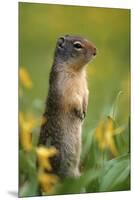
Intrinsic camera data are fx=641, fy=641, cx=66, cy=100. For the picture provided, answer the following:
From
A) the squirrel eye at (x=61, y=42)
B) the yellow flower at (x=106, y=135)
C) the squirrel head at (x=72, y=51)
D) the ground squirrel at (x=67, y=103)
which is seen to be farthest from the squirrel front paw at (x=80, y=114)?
the squirrel eye at (x=61, y=42)

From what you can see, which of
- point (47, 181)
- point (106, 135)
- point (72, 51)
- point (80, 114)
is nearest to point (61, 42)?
point (72, 51)

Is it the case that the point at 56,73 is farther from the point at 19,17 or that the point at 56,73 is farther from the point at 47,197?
the point at 47,197

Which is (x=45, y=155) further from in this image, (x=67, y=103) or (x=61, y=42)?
(x=61, y=42)

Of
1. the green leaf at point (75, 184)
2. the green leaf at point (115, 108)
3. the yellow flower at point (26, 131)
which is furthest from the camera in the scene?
the green leaf at point (115, 108)

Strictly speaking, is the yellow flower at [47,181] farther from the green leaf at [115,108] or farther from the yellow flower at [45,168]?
the green leaf at [115,108]

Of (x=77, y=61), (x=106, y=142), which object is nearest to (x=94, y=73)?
(x=77, y=61)

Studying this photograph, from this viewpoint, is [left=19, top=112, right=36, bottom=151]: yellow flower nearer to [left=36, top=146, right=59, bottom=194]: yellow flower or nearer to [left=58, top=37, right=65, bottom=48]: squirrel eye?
[left=36, top=146, right=59, bottom=194]: yellow flower
